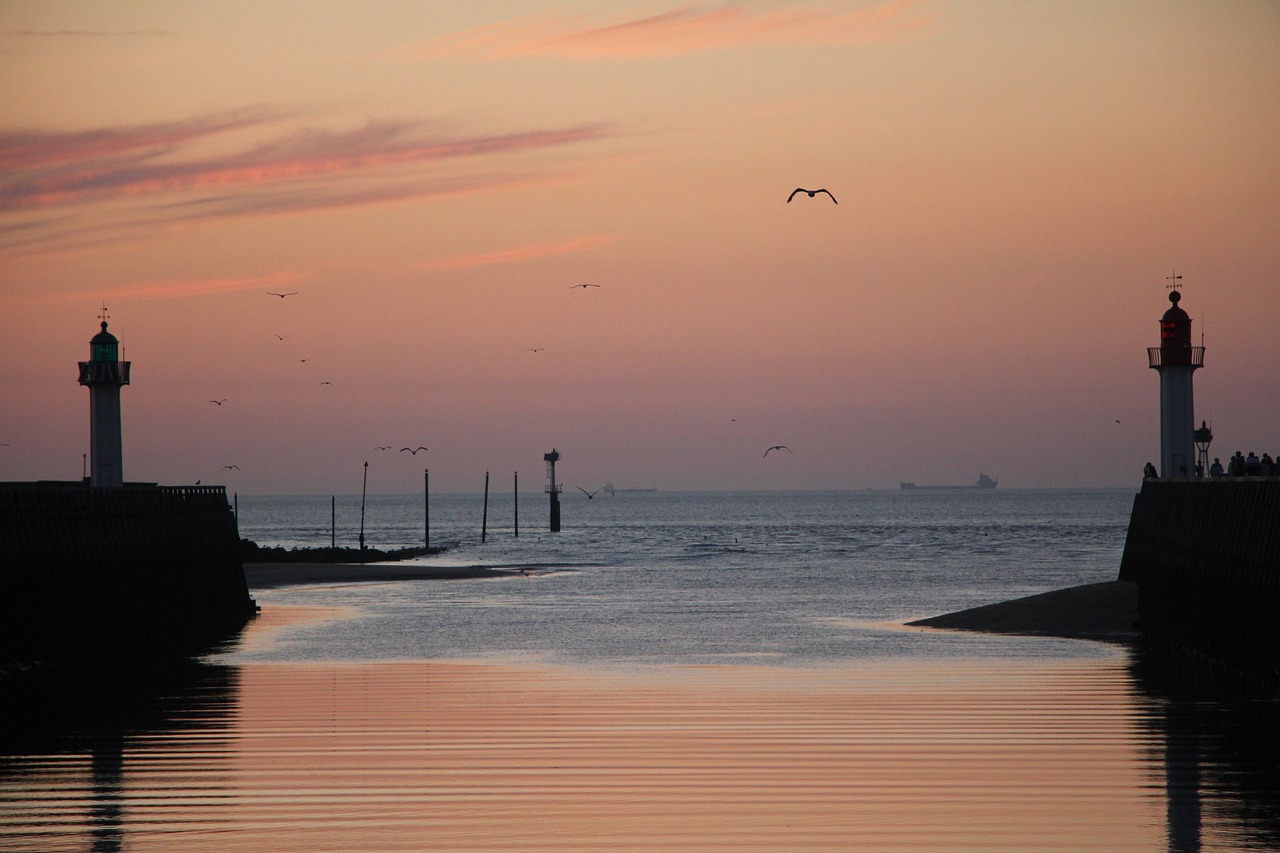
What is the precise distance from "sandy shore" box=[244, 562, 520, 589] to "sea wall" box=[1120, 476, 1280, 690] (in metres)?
32.1

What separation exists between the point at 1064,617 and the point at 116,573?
19516 mm

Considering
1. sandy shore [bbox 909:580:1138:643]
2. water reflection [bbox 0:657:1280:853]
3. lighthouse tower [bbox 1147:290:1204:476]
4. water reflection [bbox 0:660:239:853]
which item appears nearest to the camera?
water reflection [bbox 0:657:1280:853]

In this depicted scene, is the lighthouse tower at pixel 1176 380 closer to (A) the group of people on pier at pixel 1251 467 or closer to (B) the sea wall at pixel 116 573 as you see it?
(A) the group of people on pier at pixel 1251 467

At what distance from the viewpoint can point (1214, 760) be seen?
49.5ft

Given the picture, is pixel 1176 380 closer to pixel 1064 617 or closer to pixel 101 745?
pixel 1064 617

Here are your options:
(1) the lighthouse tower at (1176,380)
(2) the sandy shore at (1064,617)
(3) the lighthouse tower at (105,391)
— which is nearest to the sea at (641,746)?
(2) the sandy shore at (1064,617)

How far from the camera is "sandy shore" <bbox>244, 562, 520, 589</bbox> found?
5409 cm

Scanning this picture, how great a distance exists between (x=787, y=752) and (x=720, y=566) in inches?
1938

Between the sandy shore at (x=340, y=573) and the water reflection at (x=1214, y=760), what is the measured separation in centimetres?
3718

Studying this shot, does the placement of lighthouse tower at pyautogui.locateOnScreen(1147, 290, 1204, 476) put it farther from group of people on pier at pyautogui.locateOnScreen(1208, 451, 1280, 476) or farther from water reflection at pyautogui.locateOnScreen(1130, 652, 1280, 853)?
water reflection at pyautogui.locateOnScreen(1130, 652, 1280, 853)

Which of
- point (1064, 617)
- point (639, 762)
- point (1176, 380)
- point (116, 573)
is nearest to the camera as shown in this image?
point (639, 762)

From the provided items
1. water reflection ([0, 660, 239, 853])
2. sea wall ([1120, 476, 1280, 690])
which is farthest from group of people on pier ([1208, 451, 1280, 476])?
water reflection ([0, 660, 239, 853])

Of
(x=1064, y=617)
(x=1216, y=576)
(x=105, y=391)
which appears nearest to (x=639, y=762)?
(x=1216, y=576)

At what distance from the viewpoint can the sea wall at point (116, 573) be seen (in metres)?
23.5
